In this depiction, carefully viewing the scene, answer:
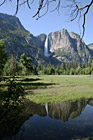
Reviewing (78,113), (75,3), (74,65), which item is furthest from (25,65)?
(74,65)

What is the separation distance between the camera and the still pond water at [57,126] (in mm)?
5715

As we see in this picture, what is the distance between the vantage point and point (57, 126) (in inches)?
269

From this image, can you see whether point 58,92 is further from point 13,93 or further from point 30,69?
point 30,69

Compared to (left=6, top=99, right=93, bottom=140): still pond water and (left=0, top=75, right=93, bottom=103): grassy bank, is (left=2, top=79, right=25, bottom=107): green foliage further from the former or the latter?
(left=6, top=99, right=93, bottom=140): still pond water

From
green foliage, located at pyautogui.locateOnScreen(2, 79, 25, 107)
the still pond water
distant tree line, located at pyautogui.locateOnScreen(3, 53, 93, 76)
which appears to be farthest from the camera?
distant tree line, located at pyautogui.locateOnScreen(3, 53, 93, 76)

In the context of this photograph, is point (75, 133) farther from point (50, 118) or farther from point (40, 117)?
point (40, 117)

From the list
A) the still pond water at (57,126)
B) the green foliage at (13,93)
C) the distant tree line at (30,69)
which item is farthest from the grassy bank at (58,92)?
the distant tree line at (30,69)

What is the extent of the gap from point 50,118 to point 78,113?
96.7 inches

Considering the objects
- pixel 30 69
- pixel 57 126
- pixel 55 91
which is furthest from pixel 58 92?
pixel 30 69

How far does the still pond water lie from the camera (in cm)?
571

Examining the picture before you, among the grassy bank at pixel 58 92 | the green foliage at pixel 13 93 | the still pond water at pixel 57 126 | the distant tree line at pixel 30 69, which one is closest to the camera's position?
the still pond water at pixel 57 126

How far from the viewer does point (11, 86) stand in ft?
19.4

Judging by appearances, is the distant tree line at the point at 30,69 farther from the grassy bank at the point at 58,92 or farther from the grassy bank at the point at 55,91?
the grassy bank at the point at 58,92

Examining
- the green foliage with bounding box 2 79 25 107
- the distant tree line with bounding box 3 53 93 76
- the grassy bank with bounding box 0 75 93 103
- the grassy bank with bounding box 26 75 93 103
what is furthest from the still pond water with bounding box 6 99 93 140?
the distant tree line with bounding box 3 53 93 76
